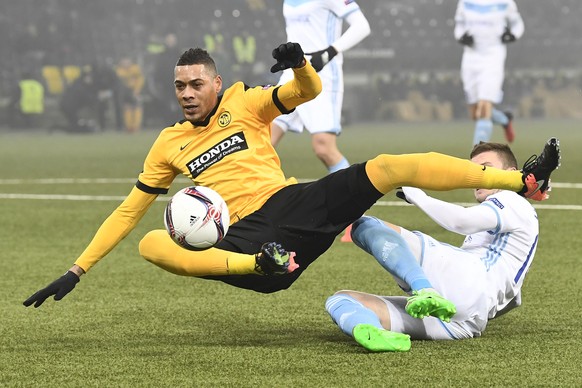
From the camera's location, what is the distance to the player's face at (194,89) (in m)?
5.56

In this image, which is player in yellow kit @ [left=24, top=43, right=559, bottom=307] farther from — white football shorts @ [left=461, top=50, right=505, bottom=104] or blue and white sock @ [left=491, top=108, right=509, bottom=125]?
blue and white sock @ [left=491, top=108, right=509, bottom=125]

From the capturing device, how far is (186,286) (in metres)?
7.04

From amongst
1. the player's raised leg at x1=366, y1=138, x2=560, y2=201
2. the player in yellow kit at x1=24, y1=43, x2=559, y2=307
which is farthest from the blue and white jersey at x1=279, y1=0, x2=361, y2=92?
the player's raised leg at x1=366, y1=138, x2=560, y2=201

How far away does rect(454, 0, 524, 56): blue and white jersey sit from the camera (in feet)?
50.3

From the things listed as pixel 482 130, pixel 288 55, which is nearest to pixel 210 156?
pixel 288 55

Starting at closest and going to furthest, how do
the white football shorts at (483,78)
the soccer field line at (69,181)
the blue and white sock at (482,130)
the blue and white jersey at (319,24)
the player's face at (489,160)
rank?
the player's face at (489,160) < the blue and white jersey at (319,24) < the blue and white sock at (482,130) < the soccer field line at (69,181) < the white football shorts at (483,78)

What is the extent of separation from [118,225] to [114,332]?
476mm

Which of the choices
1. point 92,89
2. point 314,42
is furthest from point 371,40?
point 314,42

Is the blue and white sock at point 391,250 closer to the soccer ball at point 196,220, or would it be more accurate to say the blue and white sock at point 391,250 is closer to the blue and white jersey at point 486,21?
the soccer ball at point 196,220

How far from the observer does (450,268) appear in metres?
5.18

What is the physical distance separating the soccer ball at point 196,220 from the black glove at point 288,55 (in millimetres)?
→ 621

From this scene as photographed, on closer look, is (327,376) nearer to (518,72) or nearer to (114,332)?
(114,332)

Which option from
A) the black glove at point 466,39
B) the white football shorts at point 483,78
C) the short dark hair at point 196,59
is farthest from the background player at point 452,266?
the black glove at point 466,39

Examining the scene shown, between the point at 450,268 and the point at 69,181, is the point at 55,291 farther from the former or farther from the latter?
the point at 69,181
